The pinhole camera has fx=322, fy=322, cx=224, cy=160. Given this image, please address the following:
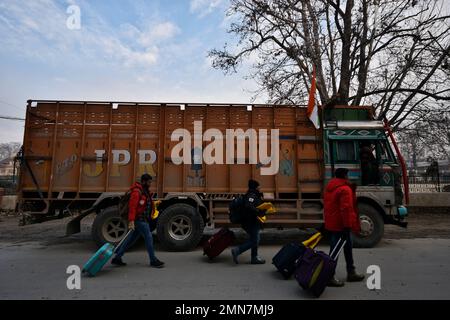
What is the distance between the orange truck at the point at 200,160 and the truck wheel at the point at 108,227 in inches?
1.3

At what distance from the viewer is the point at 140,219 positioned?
5.86 metres

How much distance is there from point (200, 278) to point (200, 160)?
331cm

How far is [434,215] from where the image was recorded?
13781 millimetres

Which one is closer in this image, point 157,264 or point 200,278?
point 200,278

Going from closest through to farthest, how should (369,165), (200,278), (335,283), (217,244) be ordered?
(335,283) → (200,278) → (217,244) → (369,165)

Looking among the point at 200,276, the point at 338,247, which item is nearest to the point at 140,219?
the point at 200,276

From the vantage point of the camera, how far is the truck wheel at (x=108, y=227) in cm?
730

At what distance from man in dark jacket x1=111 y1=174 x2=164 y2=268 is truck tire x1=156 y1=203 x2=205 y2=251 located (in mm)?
1318

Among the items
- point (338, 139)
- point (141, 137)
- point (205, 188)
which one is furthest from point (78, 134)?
point (338, 139)

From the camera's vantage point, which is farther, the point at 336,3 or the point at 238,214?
the point at 336,3

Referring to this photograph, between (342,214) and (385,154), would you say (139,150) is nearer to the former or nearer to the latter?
(342,214)

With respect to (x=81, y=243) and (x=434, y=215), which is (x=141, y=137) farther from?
(x=434, y=215)

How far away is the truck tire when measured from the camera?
7242 millimetres
